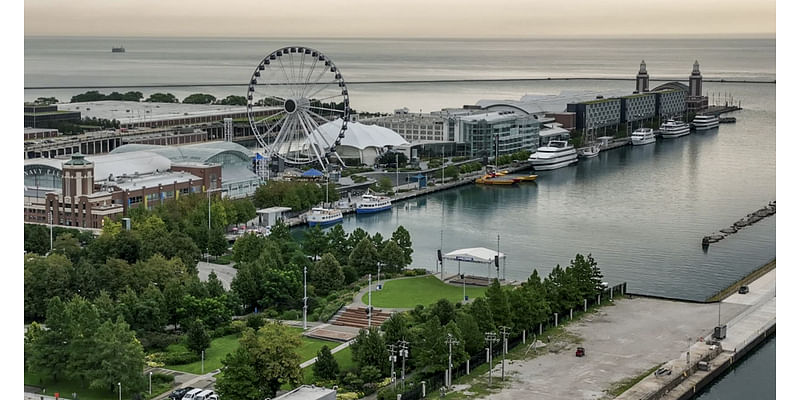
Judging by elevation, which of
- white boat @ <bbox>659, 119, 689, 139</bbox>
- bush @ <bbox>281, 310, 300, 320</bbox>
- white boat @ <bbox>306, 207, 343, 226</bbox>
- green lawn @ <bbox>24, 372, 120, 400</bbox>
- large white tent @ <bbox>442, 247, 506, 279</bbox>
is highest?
white boat @ <bbox>659, 119, 689, 139</bbox>

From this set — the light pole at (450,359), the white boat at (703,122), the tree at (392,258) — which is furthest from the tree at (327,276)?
the white boat at (703,122)

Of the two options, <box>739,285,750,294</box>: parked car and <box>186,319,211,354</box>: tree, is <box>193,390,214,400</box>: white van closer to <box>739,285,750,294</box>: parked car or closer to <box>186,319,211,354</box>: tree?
<box>186,319,211,354</box>: tree

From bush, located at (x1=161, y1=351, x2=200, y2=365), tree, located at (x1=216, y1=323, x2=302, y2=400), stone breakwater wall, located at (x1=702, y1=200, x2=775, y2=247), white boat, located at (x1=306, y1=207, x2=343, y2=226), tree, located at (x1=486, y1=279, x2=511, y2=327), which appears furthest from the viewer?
white boat, located at (x1=306, y1=207, x2=343, y2=226)

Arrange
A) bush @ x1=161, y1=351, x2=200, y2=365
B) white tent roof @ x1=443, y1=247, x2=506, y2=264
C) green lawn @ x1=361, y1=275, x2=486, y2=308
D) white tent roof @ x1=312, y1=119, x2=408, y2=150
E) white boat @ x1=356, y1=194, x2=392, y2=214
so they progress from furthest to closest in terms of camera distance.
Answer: white tent roof @ x1=312, y1=119, x2=408, y2=150, white boat @ x1=356, y1=194, x2=392, y2=214, white tent roof @ x1=443, y1=247, x2=506, y2=264, green lawn @ x1=361, y1=275, x2=486, y2=308, bush @ x1=161, y1=351, x2=200, y2=365

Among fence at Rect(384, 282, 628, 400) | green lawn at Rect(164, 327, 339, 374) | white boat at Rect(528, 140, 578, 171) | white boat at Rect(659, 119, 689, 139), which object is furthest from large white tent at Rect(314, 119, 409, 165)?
green lawn at Rect(164, 327, 339, 374)

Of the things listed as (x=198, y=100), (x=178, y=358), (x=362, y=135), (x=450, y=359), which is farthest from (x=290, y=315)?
(x=198, y=100)

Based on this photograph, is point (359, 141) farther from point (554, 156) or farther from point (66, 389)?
point (66, 389)
